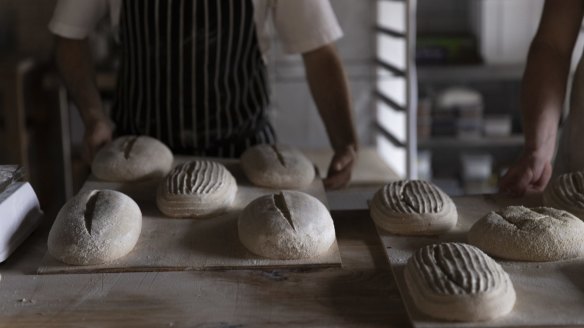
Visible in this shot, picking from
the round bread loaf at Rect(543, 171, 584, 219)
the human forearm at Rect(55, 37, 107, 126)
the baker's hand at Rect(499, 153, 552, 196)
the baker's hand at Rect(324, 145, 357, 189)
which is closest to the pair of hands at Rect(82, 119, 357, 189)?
the baker's hand at Rect(324, 145, 357, 189)

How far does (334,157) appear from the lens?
2.02m

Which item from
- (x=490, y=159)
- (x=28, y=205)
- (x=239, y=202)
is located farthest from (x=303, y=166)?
(x=490, y=159)

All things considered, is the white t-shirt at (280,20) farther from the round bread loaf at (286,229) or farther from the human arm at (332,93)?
the round bread loaf at (286,229)

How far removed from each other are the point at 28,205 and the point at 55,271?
25cm

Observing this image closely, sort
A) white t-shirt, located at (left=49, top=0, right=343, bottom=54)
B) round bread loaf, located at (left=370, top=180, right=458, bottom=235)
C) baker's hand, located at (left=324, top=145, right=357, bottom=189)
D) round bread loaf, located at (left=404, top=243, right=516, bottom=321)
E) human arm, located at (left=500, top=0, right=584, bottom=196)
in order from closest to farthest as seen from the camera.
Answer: round bread loaf, located at (left=404, top=243, right=516, bottom=321) → round bread loaf, located at (left=370, top=180, right=458, bottom=235) → human arm, located at (left=500, top=0, right=584, bottom=196) → baker's hand, located at (left=324, top=145, right=357, bottom=189) → white t-shirt, located at (left=49, top=0, right=343, bottom=54)

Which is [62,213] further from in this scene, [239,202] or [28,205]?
[239,202]

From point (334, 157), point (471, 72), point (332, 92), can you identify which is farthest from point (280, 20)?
point (471, 72)

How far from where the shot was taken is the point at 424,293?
1170 mm

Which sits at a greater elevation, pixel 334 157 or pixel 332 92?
pixel 332 92

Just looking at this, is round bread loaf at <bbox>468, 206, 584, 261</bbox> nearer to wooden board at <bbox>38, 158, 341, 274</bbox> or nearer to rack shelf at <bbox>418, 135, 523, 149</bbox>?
wooden board at <bbox>38, 158, 341, 274</bbox>

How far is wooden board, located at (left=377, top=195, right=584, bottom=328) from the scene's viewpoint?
1.14 meters

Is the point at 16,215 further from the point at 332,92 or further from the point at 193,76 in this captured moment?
the point at 332,92

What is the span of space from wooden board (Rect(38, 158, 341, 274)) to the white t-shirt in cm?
58

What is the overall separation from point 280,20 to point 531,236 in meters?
1.02
